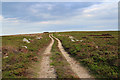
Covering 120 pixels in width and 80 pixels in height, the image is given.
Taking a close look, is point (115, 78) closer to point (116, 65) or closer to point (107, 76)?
point (107, 76)

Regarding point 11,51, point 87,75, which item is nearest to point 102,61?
point 87,75

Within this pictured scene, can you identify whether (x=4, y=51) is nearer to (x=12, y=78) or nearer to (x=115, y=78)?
(x=12, y=78)

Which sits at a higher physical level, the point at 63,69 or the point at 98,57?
the point at 98,57

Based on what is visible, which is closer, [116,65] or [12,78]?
[12,78]

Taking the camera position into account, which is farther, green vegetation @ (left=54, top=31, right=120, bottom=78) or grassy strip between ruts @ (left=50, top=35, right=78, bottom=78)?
green vegetation @ (left=54, top=31, right=120, bottom=78)

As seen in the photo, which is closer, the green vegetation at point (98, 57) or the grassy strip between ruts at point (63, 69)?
the grassy strip between ruts at point (63, 69)

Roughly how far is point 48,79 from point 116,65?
23.2 feet

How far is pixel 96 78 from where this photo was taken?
8117 mm

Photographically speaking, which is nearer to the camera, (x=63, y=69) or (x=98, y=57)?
Result: (x=63, y=69)

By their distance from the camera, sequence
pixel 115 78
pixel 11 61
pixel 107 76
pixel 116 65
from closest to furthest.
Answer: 1. pixel 115 78
2. pixel 107 76
3. pixel 116 65
4. pixel 11 61

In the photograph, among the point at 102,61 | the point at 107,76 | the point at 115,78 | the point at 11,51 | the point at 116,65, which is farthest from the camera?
the point at 11,51

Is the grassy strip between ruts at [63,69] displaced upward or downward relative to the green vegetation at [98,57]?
downward

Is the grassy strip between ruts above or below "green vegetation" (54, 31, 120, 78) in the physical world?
below

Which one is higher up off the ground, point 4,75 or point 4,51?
point 4,51
